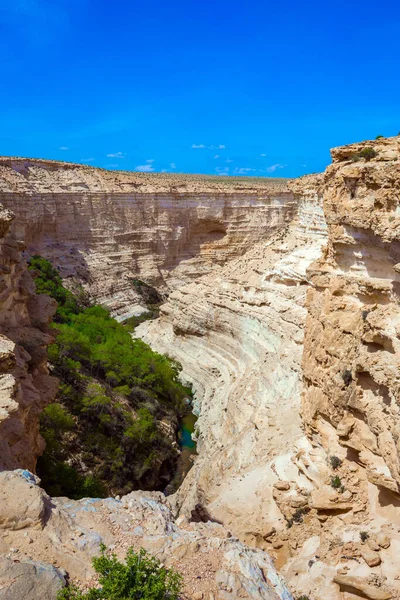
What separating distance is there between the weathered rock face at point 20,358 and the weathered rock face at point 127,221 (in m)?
21.3

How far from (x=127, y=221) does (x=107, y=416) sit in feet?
81.5

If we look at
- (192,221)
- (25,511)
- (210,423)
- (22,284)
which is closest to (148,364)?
(210,423)

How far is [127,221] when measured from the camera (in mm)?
39156

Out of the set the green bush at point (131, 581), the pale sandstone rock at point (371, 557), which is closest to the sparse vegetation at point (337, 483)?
the pale sandstone rock at point (371, 557)

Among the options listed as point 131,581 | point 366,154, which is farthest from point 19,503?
point 366,154

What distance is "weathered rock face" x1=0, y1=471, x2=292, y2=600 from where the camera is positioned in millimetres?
5254

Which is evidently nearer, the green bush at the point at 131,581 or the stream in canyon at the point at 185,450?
the green bush at the point at 131,581

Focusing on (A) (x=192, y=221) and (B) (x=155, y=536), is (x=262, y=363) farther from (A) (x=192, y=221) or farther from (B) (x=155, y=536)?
(A) (x=192, y=221)

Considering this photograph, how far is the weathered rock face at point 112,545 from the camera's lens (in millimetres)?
5254

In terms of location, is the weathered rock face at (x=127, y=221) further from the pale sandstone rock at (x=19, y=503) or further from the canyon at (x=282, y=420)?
the pale sandstone rock at (x=19, y=503)

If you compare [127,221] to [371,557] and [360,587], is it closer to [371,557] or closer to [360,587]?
[371,557]

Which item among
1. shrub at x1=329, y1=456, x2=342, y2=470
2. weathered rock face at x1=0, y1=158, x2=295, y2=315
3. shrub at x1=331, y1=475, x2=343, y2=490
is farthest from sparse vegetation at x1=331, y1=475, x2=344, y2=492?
weathered rock face at x1=0, y1=158, x2=295, y2=315

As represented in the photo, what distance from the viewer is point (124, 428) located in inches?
682

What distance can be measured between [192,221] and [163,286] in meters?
6.30
